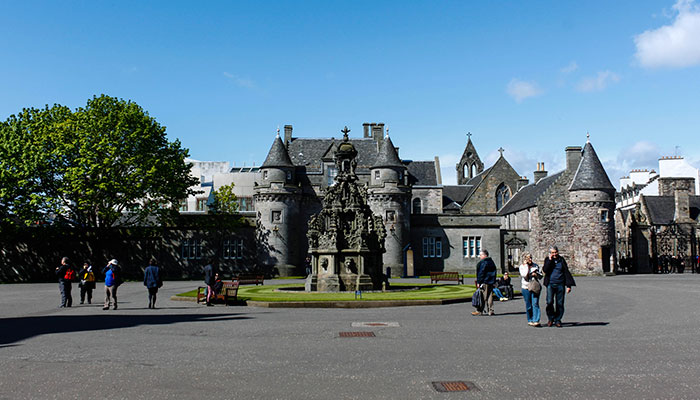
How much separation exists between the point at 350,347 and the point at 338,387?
3.61 metres

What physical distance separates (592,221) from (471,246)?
36.3 ft

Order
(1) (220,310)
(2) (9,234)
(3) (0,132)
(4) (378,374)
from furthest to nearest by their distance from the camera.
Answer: (2) (9,234), (3) (0,132), (1) (220,310), (4) (378,374)

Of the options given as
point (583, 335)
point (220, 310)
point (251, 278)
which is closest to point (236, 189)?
point (251, 278)

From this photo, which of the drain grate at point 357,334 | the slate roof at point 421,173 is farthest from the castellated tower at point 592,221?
the drain grate at point 357,334

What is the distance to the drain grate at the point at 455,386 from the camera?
25.7 ft

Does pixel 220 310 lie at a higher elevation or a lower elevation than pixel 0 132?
lower

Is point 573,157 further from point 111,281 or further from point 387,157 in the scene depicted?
point 111,281

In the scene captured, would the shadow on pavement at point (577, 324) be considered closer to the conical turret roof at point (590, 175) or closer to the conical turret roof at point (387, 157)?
the conical turret roof at point (387, 157)

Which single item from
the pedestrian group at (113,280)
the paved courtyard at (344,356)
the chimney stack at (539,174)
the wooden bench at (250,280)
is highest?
the chimney stack at (539,174)

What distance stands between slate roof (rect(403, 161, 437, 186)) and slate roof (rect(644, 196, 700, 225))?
24.3 metres

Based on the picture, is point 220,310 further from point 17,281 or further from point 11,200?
point 17,281

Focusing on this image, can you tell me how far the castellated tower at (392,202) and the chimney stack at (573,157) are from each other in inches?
625

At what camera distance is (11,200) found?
4269 centimetres

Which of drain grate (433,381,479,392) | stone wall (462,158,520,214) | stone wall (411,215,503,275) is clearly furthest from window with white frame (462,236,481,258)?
drain grate (433,381,479,392)
